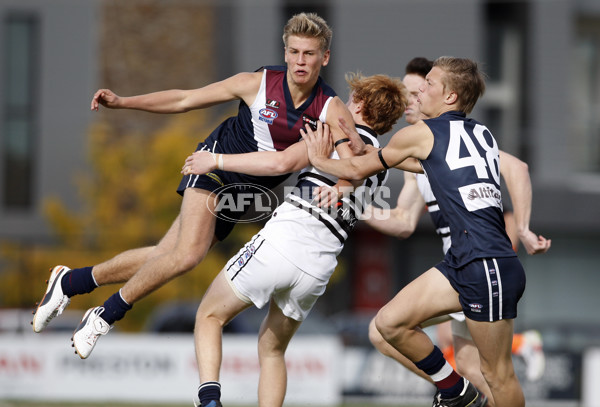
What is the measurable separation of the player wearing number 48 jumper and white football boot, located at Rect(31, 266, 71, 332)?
4 cm

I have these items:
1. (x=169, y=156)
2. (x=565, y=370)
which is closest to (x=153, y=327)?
(x=169, y=156)

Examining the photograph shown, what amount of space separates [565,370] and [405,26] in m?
A: 10.7

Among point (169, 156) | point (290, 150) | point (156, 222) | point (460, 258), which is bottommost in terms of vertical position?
point (156, 222)

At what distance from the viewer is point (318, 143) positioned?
557cm

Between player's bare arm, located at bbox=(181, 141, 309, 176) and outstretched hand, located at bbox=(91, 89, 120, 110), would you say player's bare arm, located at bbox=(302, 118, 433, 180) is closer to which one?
player's bare arm, located at bbox=(181, 141, 309, 176)

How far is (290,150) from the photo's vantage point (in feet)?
18.5

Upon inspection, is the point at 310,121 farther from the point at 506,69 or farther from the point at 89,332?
the point at 506,69

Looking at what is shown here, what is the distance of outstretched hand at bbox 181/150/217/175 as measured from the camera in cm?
568

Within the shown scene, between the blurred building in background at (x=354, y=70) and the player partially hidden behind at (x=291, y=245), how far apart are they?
599 inches

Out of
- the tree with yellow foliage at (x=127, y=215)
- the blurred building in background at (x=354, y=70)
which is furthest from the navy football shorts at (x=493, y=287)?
the blurred building in background at (x=354, y=70)

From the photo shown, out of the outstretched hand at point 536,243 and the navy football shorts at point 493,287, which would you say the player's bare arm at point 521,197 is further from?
the navy football shorts at point 493,287

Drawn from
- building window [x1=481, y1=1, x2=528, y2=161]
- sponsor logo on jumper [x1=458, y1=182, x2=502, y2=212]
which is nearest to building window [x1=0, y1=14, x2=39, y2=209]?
building window [x1=481, y1=1, x2=528, y2=161]

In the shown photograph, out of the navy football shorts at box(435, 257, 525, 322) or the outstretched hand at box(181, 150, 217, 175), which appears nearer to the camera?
the navy football shorts at box(435, 257, 525, 322)

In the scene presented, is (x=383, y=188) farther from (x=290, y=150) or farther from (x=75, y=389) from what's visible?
(x=75, y=389)
